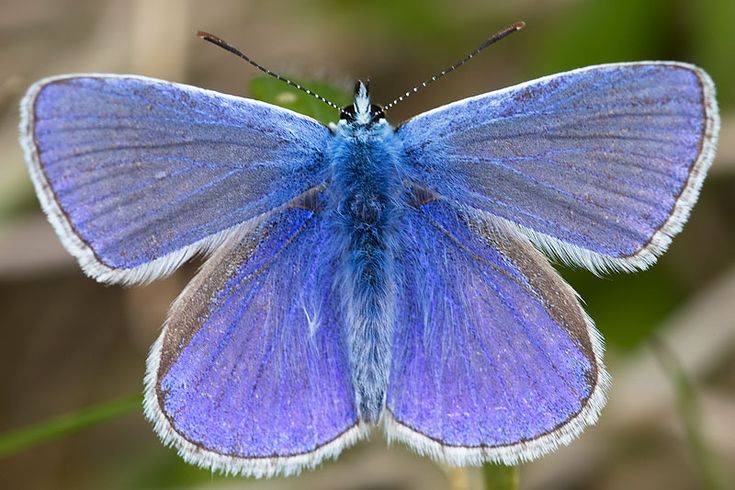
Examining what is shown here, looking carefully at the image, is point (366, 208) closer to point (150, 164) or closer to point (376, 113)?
point (376, 113)

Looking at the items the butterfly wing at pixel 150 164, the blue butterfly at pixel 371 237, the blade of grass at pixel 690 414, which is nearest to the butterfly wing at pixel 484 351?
the blue butterfly at pixel 371 237

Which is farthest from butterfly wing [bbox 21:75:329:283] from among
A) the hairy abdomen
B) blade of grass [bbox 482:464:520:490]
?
blade of grass [bbox 482:464:520:490]

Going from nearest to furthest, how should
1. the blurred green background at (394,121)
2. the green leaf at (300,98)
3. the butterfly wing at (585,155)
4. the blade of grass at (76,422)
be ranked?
1. the butterfly wing at (585,155)
2. the blade of grass at (76,422)
3. the green leaf at (300,98)
4. the blurred green background at (394,121)

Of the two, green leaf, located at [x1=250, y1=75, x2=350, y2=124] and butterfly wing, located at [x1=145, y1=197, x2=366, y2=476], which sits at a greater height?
green leaf, located at [x1=250, y1=75, x2=350, y2=124]

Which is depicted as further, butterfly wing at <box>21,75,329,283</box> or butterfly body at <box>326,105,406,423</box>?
butterfly body at <box>326,105,406,423</box>

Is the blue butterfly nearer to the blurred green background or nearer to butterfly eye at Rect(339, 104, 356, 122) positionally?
butterfly eye at Rect(339, 104, 356, 122)

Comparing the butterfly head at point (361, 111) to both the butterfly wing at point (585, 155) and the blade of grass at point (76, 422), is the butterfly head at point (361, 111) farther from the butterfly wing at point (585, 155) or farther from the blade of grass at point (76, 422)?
the blade of grass at point (76, 422)

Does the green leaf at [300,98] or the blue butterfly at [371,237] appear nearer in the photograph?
the blue butterfly at [371,237]
